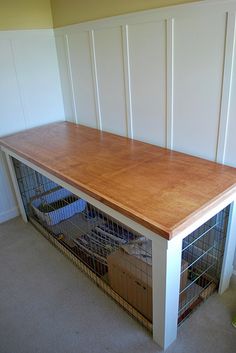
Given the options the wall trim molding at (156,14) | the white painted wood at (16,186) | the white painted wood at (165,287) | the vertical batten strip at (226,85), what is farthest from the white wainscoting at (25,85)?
the white painted wood at (165,287)

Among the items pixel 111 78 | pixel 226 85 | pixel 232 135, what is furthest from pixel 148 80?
pixel 232 135

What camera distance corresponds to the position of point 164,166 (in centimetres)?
166

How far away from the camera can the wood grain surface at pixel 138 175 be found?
1.23 meters

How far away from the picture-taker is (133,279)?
5.31ft

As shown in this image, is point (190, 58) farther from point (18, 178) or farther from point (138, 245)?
point (18, 178)

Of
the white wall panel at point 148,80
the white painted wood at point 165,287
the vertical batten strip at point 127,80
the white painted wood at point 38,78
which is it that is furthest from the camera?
the white painted wood at point 38,78

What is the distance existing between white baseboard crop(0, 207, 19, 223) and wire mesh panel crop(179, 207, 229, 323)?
1627 mm

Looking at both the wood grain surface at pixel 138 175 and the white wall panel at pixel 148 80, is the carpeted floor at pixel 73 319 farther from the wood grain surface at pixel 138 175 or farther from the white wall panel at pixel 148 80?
the white wall panel at pixel 148 80

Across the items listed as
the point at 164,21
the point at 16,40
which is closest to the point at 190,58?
the point at 164,21

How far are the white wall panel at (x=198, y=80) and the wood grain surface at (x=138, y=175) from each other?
124mm

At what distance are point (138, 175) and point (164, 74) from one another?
2.27ft

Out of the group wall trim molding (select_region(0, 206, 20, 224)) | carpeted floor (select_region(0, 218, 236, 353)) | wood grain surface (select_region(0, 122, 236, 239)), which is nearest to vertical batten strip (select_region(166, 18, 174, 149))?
wood grain surface (select_region(0, 122, 236, 239))

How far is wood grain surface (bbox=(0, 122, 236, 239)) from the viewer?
1.23m

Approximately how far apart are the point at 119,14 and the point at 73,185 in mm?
1192
